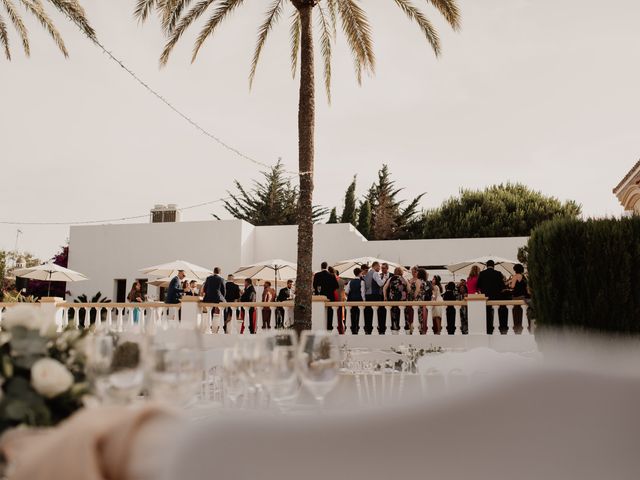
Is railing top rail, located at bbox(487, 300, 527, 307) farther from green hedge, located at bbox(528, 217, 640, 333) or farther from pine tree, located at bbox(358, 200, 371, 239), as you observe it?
pine tree, located at bbox(358, 200, 371, 239)

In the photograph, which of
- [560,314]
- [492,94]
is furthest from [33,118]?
[560,314]

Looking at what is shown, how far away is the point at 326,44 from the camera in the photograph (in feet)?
50.8

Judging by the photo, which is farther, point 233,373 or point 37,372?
point 233,373

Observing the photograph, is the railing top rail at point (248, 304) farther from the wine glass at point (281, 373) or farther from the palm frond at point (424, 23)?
the wine glass at point (281, 373)

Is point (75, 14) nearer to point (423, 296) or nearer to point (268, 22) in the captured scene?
point (268, 22)

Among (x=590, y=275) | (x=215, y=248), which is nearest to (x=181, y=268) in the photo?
(x=215, y=248)

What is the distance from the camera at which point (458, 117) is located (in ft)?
61.7

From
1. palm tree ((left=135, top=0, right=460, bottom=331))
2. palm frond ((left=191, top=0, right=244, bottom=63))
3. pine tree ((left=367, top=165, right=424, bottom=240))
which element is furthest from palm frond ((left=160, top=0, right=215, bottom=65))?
pine tree ((left=367, top=165, right=424, bottom=240))

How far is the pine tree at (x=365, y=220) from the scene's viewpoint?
41.2 meters

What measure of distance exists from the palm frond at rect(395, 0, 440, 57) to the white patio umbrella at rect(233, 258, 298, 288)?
857 centimetres

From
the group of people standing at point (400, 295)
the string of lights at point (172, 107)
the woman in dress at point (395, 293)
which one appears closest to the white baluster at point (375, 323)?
the group of people standing at point (400, 295)

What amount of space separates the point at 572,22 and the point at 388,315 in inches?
264

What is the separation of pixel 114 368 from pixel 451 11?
12578mm

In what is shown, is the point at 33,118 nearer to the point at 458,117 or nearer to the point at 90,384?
the point at 458,117
